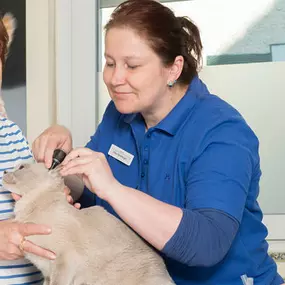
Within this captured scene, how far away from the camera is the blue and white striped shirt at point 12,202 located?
1163 mm

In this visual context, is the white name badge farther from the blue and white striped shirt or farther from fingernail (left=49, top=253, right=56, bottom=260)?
fingernail (left=49, top=253, right=56, bottom=260)

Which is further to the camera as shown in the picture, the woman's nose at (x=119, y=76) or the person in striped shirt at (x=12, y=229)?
the woman's nose at (x=119, y=76)

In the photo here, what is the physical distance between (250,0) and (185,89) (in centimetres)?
86

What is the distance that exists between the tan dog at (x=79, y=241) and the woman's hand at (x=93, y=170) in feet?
0.22

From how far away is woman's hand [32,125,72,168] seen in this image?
1136mm

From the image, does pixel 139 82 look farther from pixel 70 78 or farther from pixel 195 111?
pixel 70 78

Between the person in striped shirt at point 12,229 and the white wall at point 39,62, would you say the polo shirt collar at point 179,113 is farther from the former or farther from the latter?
the white wall at point 39,62

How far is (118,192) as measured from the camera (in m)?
0.88

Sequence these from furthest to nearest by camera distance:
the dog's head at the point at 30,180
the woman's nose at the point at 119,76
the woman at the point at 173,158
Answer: the woman's nose at the point at 119,76 → the dog's head at the point at 30,180 → the woman at the point at 173,158

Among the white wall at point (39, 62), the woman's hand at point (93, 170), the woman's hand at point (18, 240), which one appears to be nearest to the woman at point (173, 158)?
the woman's hand at point (93, 170)

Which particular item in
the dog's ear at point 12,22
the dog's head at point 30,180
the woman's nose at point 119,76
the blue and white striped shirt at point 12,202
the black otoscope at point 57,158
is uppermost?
the dog's ear at point 12,22

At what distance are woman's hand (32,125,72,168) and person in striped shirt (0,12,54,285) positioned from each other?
67mm

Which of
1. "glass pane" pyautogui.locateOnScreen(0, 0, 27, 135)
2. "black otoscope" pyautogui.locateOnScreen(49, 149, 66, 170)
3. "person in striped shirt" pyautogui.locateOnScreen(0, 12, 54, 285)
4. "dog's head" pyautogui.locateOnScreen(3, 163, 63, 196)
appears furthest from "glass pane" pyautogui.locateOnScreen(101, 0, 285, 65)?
"dog's head" pyautogui.locateOnScreen(3, 163, 63, 196)

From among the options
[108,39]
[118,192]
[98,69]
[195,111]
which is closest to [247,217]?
[195,111]
